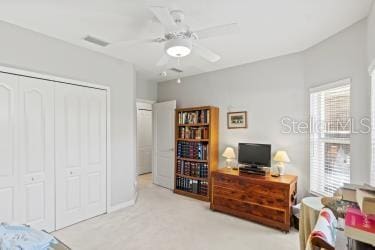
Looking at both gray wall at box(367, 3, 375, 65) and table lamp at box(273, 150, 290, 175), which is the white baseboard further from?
gray wall at box(367, 3, 375, 65)

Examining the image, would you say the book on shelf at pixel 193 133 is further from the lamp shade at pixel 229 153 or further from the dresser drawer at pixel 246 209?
the dresser drawer at pixel 246 209

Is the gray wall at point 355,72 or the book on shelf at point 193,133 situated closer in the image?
the gray wall at point 355,72

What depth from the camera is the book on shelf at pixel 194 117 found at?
4.31 m

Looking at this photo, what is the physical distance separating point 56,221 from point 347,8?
14.0 ft

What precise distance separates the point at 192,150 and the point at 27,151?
2.77 meters

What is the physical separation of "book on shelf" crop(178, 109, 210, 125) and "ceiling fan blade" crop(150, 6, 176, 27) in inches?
99.1

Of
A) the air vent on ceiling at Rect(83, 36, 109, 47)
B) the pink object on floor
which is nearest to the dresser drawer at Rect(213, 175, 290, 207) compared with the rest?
the pink object on floor

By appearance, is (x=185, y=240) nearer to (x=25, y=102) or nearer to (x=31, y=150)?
(x=31, y=150)

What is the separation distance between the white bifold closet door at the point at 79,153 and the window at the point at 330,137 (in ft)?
10.6

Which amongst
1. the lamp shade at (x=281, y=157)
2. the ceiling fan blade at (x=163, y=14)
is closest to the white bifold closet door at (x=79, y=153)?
the ceiling fan blade at (x=163, y=14)

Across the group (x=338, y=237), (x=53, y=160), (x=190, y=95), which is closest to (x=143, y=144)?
(x=190, y=95)

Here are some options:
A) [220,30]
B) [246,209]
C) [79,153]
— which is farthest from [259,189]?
[79,153]

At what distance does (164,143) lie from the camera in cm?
518

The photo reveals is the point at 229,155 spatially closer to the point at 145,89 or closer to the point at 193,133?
the point at 193,133
